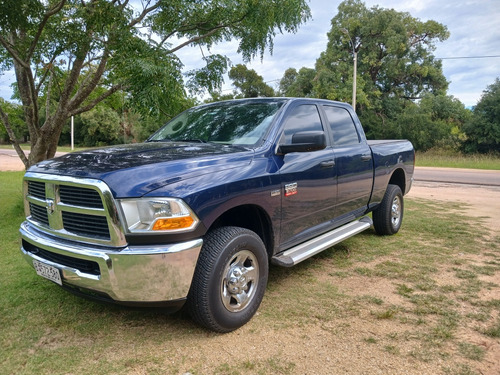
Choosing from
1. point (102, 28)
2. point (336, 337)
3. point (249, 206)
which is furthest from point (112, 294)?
point (102, 28)

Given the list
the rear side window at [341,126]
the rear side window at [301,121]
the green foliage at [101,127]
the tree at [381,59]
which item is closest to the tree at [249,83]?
the tree at [381,59]

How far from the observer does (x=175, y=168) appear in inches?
104

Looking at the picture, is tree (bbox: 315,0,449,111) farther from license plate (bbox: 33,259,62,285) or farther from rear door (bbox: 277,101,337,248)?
license plate (bbox: 33,259,62,285)

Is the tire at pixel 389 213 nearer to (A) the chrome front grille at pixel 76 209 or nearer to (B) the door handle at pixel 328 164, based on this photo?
(B) the door handle at pixel 328 164

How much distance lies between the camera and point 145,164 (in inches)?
103

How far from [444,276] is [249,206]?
2435mm

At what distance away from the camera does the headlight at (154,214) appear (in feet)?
7.92

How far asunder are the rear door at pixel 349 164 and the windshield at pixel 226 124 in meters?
0.97

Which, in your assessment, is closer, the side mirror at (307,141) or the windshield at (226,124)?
the side mirror at (307,141)

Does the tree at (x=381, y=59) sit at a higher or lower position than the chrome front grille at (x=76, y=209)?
higher

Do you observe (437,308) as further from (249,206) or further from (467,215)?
(467,215)

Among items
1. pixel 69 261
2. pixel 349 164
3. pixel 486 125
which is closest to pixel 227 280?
pixel 69 261

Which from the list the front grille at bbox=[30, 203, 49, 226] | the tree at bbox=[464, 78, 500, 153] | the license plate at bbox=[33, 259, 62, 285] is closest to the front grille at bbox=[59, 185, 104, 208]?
the front grille at bbox=[30, 203, 49, 226]

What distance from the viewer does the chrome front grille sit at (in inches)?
95.1
